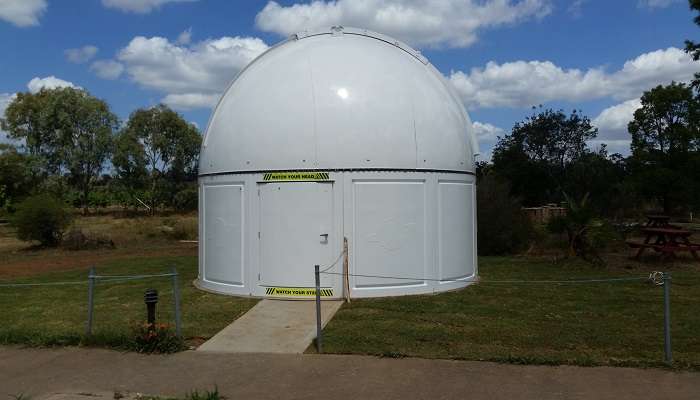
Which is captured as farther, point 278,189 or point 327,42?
point 327,42

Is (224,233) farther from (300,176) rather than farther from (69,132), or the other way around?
(69,132)

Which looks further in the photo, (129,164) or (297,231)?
(129,164)

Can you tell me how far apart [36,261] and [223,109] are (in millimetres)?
12127

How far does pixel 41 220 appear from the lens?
23.7 metres

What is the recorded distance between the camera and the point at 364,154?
1070 cm

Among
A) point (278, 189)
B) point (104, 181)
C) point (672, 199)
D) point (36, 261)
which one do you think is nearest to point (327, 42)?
point (278, 189)

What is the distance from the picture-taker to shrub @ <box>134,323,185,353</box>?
738cm

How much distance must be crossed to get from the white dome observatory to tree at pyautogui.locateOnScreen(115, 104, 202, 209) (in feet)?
138

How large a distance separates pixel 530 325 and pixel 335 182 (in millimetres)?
4352

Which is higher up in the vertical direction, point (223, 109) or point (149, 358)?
point (223, 109)

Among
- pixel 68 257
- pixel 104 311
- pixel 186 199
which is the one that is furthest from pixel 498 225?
pixel 186 199

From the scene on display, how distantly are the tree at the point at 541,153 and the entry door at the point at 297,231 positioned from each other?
99.4 feet

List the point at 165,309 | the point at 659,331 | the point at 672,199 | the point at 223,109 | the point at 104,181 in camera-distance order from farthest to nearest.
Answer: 1. the point at 104,181
2. the point at 672,199
3. the point at 223,109
4. the point at 165,309
5. the point at 659,331

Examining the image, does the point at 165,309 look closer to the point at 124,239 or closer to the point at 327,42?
the point at 327,42
